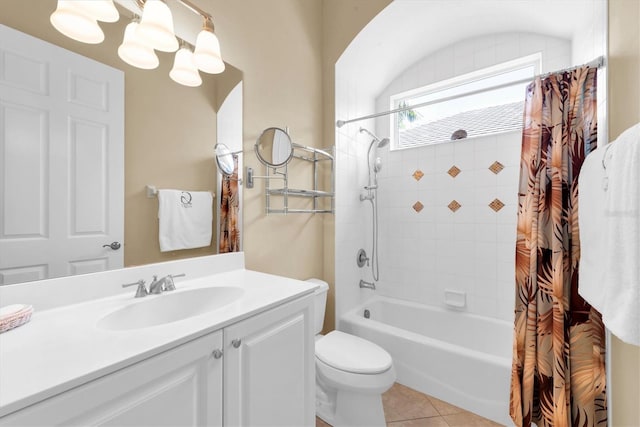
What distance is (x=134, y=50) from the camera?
A: 1.01 meters

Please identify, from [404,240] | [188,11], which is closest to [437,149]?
[404,240]

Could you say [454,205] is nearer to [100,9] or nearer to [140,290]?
[140,290]

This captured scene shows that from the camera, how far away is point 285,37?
5.95 ft

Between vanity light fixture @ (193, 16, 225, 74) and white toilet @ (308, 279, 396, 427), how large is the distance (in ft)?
5.18

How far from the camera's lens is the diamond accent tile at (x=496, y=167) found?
2080 mm

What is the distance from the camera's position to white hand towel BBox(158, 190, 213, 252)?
116 cm

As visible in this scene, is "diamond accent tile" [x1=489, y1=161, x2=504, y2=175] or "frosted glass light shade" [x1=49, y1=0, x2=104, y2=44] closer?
"frosted glass light shade" [x1=49, y1=0, x2=104, y2=44]

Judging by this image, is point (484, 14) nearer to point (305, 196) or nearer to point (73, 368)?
point (305, 196)

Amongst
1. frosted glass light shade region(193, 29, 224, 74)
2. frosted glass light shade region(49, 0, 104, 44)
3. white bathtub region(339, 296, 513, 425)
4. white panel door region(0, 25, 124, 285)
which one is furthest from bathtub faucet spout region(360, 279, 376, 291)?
frosted glass light shade region(49, 0, 104, 44)

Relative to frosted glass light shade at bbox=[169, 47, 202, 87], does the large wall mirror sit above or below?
below

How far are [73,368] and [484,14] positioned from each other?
112 inches

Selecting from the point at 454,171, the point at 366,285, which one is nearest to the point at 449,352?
the point at 366,285

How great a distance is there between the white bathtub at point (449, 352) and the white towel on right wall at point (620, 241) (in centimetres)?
88

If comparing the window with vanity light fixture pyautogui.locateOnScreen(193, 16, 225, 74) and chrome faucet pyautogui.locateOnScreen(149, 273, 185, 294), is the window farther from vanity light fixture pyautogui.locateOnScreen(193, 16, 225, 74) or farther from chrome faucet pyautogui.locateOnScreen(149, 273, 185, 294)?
chrome faucet pyautogui.locateOnScreen(149, 273, 185, 294)
